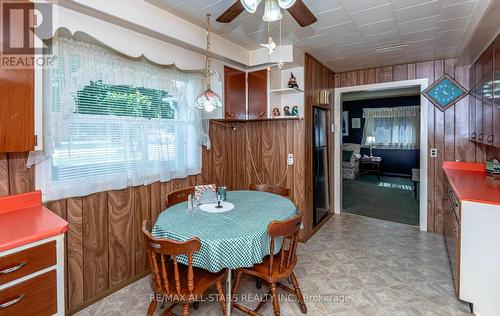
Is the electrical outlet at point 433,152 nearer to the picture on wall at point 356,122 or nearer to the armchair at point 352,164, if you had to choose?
the armchair at point 352,164

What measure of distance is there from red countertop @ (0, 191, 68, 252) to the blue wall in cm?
857

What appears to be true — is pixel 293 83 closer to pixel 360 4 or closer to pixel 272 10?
pixel 360 4

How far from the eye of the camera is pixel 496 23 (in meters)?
2.07

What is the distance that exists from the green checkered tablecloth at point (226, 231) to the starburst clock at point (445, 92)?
9.42 feet

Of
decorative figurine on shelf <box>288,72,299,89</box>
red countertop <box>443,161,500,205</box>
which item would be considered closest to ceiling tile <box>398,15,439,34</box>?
decorative figurine on shelf <box>288,72,299,89</box>

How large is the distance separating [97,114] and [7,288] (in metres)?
1.31

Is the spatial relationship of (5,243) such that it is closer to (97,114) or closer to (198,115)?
(97,114)

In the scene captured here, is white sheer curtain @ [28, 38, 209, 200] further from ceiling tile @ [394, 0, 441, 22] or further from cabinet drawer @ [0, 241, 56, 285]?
ceiling tile @ [394, 0, 441, 22]

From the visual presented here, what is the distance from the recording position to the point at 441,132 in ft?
11.8

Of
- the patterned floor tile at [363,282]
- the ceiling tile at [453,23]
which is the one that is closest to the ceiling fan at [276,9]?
the ceiling tile at [453,23]

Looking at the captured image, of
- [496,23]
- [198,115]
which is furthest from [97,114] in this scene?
[496,23]

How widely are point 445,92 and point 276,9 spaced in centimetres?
304

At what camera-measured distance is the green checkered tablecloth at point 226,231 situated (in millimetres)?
1563

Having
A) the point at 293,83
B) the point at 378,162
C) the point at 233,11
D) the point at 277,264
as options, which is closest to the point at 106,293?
the point at 277,264
